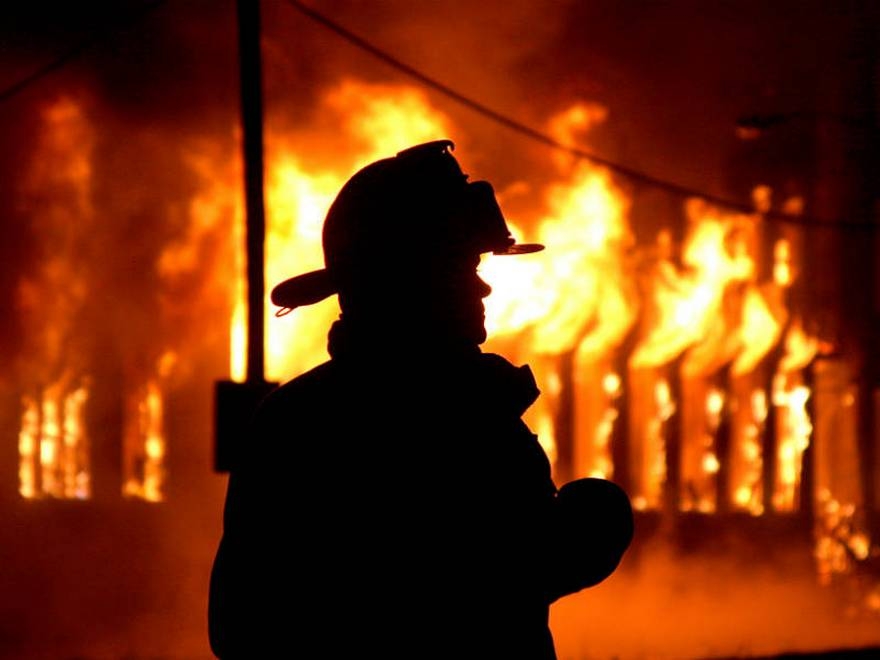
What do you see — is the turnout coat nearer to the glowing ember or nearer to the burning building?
the burning building

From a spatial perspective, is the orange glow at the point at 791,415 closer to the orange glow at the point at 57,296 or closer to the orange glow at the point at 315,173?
the orange glow at the point at 315,173

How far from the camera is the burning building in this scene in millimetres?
14922

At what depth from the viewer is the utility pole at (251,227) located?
757cm

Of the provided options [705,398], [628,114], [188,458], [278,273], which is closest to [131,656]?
[278,273]

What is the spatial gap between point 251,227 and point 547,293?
10.5m

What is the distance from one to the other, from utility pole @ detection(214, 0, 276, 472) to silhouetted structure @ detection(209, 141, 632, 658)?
18.8 feet

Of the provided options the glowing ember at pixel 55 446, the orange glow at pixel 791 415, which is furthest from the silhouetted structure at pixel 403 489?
the orange glow at pixel 791 415

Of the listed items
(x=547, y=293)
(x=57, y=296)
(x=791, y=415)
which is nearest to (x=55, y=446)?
(x=57, y=296)

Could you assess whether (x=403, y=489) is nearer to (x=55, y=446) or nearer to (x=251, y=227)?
(x=251, y=227)

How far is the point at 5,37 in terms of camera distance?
48.0 ft

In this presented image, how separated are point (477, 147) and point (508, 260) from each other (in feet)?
4.47

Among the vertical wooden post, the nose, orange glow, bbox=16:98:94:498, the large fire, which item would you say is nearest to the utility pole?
the vertical wooden post

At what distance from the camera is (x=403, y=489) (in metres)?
1.83

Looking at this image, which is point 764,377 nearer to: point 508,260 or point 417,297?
point 508,260
